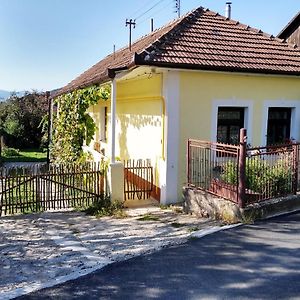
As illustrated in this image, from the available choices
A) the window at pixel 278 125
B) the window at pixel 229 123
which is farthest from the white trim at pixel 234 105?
the window at pixel 278 125

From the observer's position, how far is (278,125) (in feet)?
38.5

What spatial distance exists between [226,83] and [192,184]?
319cm

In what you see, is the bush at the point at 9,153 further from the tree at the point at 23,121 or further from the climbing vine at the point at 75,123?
the climbing vine at the point at 75,123

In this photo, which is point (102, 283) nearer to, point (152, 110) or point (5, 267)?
point (5, 267)

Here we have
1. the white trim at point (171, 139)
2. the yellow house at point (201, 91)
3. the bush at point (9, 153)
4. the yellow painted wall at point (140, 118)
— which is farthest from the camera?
the bush at point (9, 153)

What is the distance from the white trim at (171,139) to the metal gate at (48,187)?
1700mm

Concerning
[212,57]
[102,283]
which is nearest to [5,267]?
[102,283]

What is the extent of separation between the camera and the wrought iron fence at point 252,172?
7.54 metres

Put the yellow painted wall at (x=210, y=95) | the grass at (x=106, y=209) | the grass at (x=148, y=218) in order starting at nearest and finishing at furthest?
the grass at (x=148, y=218) < the grass at (x=106, y=209) < the yellow painted wall at (x=210, y=95)

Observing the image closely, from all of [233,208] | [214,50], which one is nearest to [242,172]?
[233,208]

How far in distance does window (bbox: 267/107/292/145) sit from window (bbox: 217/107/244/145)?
1.03 m

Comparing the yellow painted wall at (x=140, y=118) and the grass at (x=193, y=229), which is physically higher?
the yellow painted wall at (x=140, y=118)

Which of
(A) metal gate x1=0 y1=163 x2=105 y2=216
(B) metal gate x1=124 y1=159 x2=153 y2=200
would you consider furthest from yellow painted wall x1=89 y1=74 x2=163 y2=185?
(A) metal gate x1=0 y1=163 x2=105 y2=216

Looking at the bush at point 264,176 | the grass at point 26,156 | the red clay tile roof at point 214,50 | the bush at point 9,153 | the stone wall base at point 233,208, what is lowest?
the grass at point 26,156
